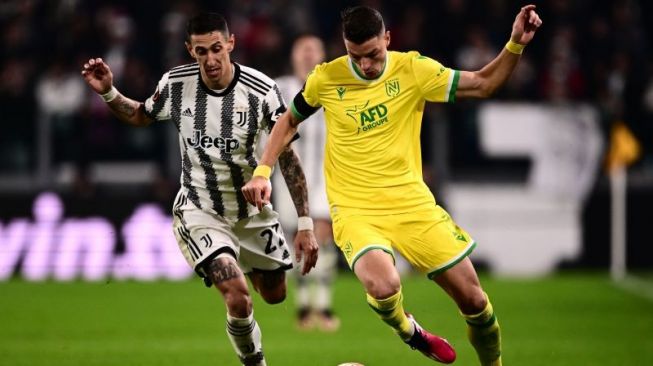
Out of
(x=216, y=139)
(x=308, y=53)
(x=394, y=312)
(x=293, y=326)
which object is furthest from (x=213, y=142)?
(x=293, y=326)

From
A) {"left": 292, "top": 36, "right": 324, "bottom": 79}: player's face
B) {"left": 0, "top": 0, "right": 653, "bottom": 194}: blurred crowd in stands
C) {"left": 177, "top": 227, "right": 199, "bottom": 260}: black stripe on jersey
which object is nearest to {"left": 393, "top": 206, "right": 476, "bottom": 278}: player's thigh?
{"left": 177, "top": 227, "right": 199, "bottom": 260}: black stripe on jersey

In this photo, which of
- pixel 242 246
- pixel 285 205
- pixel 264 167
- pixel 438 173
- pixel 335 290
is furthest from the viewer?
pixel 438 173

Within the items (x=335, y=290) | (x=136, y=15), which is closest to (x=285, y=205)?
(x=335, y=290)

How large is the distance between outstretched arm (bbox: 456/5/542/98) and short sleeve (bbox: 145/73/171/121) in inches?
72.2

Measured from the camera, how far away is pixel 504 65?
7.07 metres

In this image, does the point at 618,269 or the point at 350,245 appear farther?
the point at 618,269

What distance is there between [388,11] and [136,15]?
3564mm

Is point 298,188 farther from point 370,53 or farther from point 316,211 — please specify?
point 316,211

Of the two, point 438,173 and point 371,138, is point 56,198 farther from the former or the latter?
point 371,138

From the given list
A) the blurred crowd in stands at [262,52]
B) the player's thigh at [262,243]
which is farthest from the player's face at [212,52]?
the blurred crowd in stands at [262,52]

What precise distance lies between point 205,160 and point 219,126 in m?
0.23

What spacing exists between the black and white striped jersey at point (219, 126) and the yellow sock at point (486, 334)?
1586mm

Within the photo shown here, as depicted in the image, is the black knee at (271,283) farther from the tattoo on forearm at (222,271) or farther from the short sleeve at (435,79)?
the short sleeve at (435,79)

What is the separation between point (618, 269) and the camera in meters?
17.0
